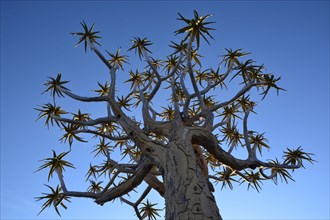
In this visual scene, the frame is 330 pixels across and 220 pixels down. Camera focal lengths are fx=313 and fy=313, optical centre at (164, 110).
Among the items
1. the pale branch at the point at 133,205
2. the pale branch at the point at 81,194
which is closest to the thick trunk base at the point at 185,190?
the pale branch at the point at 81,194

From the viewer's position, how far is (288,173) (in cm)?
914

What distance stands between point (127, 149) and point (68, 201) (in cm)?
323

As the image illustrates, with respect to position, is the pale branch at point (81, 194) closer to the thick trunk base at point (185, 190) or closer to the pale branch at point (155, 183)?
the pale branch at point (155, 183)

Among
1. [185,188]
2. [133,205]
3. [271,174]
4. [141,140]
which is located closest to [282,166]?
[271,174]

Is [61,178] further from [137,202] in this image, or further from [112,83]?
[137,202]

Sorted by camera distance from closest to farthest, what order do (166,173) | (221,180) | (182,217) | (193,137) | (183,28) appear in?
(182,217)
(166,173)
(193,137)
(183,28)
(221,180)

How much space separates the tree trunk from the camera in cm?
539

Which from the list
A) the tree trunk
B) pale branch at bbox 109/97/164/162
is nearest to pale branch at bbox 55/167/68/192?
pale branch at bbox 109/97/164/162

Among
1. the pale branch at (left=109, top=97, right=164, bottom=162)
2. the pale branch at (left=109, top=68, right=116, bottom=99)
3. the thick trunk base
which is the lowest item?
the thick trunk base

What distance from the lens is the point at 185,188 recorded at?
18.9ft

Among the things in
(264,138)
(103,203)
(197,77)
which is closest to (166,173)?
(103,203)

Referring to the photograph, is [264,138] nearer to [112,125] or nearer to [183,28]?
[183,28]

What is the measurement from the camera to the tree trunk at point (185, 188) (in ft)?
17.7

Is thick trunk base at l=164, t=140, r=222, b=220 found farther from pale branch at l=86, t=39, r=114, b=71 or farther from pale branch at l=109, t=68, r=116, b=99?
pale branch at l=86, t=39, r=114, b=71
